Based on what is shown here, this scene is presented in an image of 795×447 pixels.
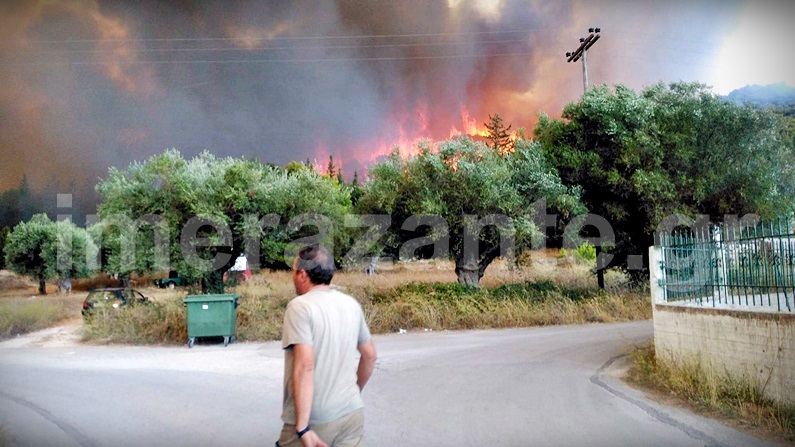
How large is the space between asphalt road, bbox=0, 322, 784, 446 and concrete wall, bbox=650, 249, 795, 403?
94 centimetres

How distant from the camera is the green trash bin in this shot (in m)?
14.6

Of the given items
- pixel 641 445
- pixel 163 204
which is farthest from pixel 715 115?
pixel 163 204

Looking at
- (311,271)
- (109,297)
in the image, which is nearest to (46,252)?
(109,297)

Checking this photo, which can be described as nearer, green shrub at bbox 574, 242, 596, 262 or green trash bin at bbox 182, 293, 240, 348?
green trash bin at bbox 182, 293, 240, 348

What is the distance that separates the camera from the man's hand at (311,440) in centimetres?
343

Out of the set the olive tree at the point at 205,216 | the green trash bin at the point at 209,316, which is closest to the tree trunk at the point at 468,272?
the olive tree at the point at 205,216

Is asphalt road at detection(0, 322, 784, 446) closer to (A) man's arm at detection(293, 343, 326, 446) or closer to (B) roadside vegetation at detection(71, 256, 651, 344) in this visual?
(B) roadside vegetation at detection(71, 256, 651, 344)

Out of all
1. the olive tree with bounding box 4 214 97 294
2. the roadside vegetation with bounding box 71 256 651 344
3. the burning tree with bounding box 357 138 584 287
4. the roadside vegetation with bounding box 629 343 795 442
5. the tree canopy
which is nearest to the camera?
the roadside vegetation with bounding box 629 343 795 442

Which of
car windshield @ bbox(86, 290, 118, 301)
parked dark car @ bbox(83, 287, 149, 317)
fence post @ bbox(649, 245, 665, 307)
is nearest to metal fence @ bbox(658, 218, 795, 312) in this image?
fence post @ bbox(649, 245, 665, 307)

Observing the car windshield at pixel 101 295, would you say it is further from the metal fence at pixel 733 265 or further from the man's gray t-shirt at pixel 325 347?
the man's gray t-shirt at pixel 325 347

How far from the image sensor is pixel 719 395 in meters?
7.85

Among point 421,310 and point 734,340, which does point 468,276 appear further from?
point 734,340

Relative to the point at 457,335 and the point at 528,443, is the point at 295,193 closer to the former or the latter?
the point at 457,335

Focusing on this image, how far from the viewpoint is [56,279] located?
36438 mm
